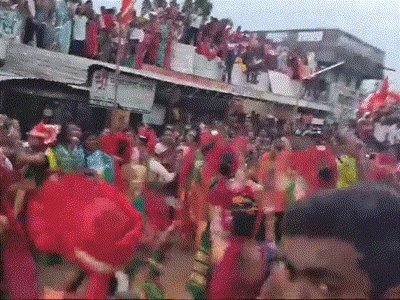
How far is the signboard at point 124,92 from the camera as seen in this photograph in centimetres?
1103

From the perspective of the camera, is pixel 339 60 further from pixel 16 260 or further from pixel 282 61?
pixel 16 260

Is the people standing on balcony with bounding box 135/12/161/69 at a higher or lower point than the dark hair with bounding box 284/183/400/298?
higher

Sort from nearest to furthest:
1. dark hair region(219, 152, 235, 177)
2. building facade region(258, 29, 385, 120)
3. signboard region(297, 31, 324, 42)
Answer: dark hair region(219, 152, 235, 177) < building facade region(258, 29, 385, 120) < signboard region(297, 31, 324, 42)

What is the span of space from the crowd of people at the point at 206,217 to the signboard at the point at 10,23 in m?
3.94

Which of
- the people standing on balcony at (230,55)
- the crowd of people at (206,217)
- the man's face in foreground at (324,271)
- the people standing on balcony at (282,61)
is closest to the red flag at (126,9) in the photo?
the crowd of people at (206,217)

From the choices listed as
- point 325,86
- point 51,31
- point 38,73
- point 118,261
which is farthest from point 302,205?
point 325,86

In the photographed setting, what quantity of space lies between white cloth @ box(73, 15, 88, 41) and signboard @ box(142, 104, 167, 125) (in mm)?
2052

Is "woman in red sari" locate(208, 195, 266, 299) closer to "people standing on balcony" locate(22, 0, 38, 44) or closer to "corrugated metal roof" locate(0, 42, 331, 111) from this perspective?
"corrugated metal roof" locate(0, 42, 331, 111)

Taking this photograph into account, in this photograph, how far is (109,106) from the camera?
11.3m

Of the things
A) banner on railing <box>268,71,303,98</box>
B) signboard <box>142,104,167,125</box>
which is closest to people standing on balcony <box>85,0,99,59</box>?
signboard <box>142,104,167,125</box>

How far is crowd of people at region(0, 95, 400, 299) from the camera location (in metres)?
1.31

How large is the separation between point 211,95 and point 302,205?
47.1 ft

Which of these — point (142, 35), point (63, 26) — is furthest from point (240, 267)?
point (142, 35)

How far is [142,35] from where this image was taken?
13.5 m
